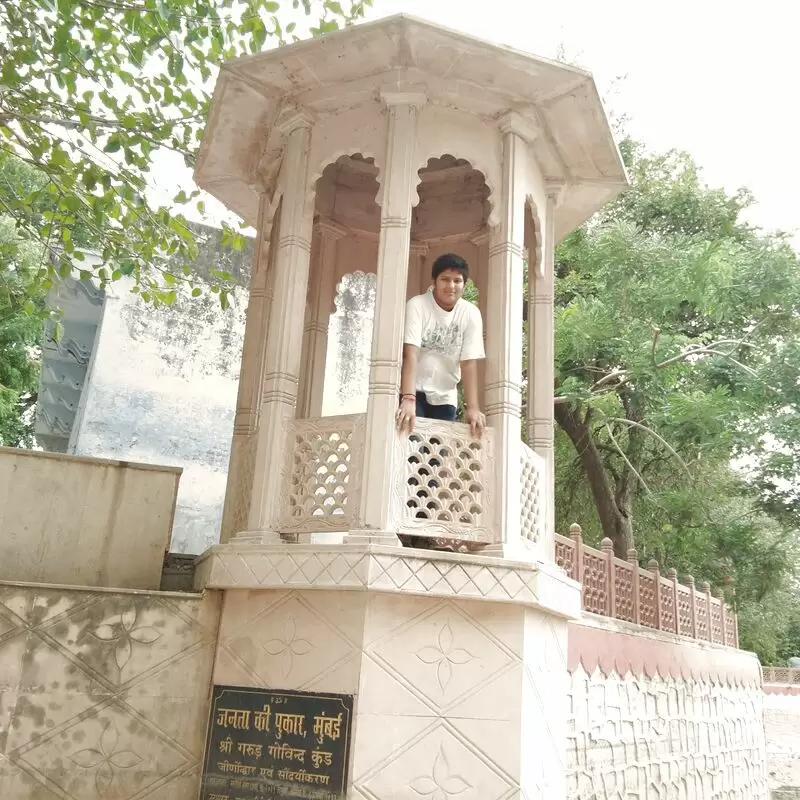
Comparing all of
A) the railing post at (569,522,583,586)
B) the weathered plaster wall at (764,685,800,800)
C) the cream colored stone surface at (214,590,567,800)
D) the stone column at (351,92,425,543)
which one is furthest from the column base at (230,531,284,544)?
the weathered plaster wall at (764,685,800,800)

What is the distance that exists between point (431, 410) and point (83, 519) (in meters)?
2.37

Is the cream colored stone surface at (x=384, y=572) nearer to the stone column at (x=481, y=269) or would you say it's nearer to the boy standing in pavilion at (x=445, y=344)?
the boy standing in pavilion at (x=445, y=344)

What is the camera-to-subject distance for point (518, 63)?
481 cm

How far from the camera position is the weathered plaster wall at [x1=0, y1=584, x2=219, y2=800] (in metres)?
4.21

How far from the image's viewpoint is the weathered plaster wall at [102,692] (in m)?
4.21

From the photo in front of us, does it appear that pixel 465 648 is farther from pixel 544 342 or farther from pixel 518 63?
pixel 518 63

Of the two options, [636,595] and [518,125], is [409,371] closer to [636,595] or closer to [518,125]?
[518,125]

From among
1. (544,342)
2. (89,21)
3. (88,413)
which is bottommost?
(544,342)

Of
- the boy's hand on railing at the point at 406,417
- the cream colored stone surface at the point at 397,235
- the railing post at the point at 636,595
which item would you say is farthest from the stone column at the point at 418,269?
the railing post at the point at 636,595

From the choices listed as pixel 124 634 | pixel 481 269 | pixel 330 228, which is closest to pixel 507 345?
pixel 481 269

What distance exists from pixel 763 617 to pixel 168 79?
54.0 feet

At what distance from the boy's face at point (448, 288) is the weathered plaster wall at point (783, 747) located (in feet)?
47.8

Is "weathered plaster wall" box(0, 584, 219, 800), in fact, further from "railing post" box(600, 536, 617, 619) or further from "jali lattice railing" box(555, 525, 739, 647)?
"railing post" box(600, 536, 617, 619)

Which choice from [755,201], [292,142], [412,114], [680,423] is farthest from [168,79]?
[755,201]
